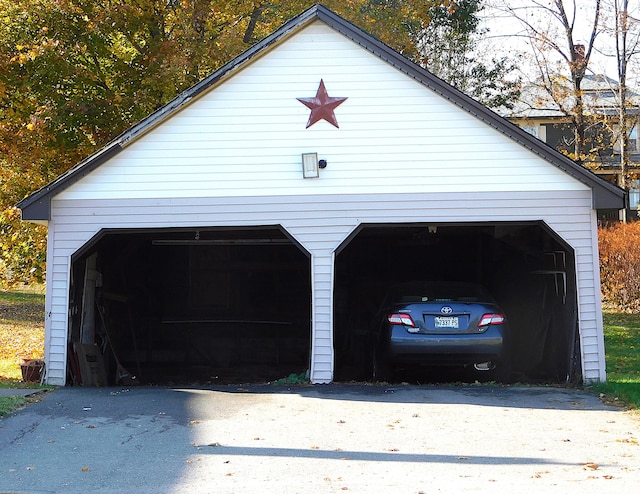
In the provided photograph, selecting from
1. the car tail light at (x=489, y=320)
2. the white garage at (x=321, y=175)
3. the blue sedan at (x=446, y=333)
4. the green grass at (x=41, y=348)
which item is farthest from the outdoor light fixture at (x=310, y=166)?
the car tail light at (x=489, y=320)

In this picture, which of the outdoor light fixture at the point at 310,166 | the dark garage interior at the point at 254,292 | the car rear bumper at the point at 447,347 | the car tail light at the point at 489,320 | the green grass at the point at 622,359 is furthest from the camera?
the dark garage interior at the point at 254,292

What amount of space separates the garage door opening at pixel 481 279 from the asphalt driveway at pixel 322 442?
227 centimetres

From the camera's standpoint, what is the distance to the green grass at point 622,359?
34.1ft

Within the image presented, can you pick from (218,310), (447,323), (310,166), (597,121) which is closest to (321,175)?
(310,166)

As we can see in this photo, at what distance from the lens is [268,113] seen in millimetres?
12211

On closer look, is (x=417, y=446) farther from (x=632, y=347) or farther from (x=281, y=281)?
(x=632, y=347)

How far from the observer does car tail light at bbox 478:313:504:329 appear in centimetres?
1136

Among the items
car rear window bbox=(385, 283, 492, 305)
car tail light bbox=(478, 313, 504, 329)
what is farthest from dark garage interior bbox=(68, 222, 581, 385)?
car tail light bbox=(478, 313, 504, 329)

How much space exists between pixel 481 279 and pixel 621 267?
23.8 feet

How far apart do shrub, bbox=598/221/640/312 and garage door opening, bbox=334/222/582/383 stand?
6993 mm

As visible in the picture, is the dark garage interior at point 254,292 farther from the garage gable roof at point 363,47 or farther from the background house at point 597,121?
the background house at point 597,121

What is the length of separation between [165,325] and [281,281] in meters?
2.39

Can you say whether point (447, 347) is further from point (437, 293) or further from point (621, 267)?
point (621, 267)

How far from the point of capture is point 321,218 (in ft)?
39.5
